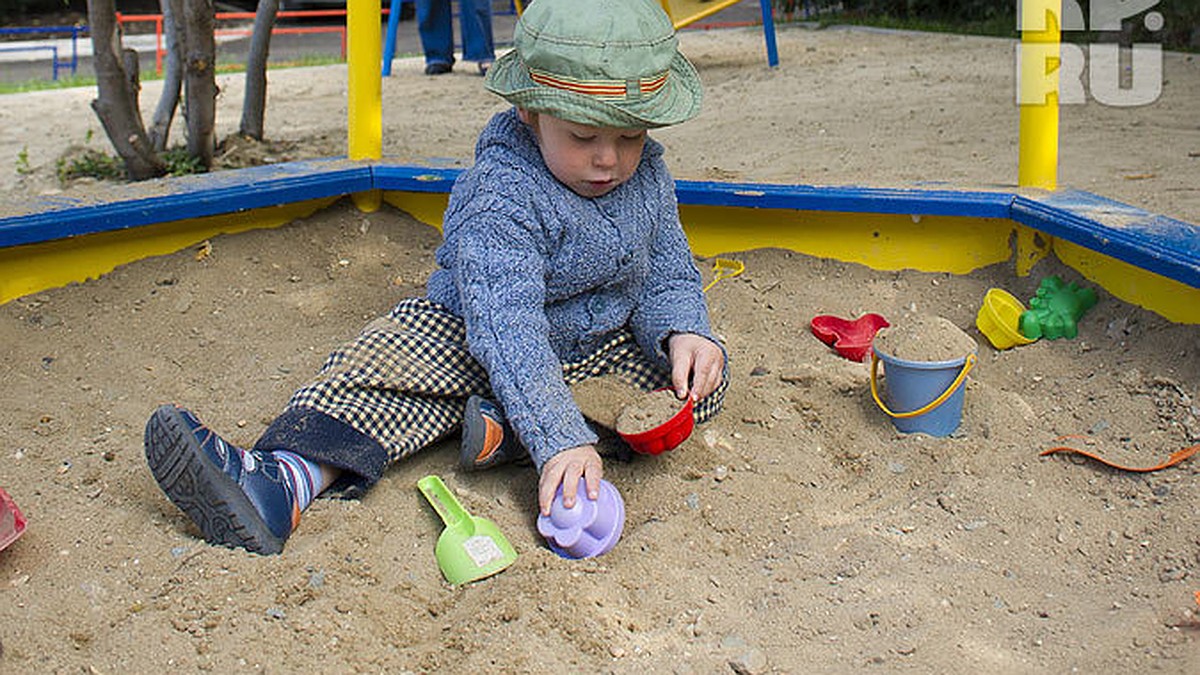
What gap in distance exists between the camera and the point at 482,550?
1.55 meters

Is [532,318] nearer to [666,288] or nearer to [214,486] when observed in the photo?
[666,288]

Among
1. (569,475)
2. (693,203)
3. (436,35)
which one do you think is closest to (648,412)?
(569,475)

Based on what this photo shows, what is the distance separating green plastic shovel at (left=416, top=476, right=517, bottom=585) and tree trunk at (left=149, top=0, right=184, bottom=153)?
2266 millimetres

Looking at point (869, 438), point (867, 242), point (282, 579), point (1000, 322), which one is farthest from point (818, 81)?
point (282, 579)

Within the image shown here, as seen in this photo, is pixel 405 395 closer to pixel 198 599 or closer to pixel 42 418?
pixel 198 599

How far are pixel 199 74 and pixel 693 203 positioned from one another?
63.7 inches

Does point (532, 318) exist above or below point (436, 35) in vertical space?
below

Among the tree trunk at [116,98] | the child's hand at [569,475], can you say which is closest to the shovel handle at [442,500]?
the child's hand at [569,475]

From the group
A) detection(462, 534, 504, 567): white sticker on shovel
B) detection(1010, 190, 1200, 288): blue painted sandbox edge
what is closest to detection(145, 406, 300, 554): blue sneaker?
detection(462, 534, 504, 567): white sticker on shovel

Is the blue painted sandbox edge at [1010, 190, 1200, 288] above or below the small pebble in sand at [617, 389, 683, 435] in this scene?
above

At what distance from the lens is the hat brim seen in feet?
5.38

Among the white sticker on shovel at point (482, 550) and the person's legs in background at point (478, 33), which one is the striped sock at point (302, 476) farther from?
the person's legs in background at point (478, 33)

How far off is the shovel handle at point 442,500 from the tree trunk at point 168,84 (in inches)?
84.7

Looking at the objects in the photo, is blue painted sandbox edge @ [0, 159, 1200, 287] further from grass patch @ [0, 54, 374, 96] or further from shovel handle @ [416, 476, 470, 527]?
grass patch @ [0, 54, 374, 96]
